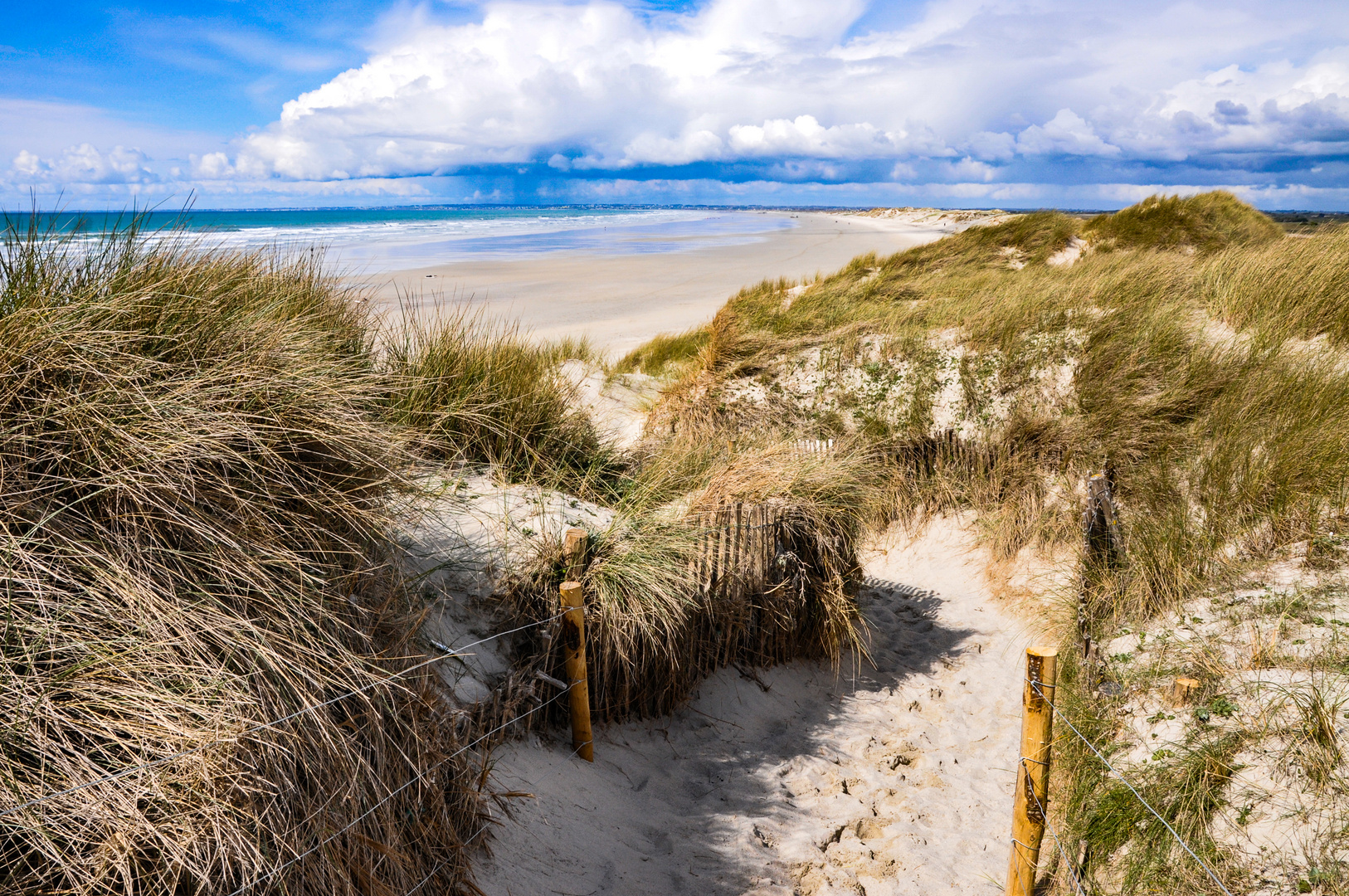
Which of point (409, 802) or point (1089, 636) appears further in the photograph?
point (1089, 636)

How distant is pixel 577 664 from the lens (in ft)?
12.4

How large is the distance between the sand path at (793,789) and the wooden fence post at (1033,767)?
48 centimetres

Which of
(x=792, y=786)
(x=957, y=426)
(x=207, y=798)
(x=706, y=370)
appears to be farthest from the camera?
(x=706, y=370)

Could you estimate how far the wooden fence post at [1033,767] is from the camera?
10.1ft

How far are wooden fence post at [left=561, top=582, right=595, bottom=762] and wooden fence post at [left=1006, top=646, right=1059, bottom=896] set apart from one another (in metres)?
2.00

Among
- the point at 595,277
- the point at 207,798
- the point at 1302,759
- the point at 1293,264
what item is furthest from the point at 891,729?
the point at 595,277

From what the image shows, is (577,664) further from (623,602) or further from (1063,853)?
Result: (1063,853)

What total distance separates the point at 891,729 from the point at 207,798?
13.4 ft

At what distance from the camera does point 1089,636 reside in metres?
4.40

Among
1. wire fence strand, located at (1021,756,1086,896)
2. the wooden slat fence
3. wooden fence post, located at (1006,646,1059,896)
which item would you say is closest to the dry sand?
the wooden slat fence

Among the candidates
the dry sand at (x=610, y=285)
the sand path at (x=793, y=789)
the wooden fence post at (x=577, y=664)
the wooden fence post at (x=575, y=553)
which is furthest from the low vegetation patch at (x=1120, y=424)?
the dry sand at (x=610, y=285)

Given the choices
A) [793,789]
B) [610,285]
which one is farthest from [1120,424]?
[610,285]

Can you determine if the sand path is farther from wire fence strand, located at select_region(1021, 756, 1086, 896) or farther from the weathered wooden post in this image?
the weathered wooden post

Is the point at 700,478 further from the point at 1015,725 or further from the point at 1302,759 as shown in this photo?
the point at 1302,759
